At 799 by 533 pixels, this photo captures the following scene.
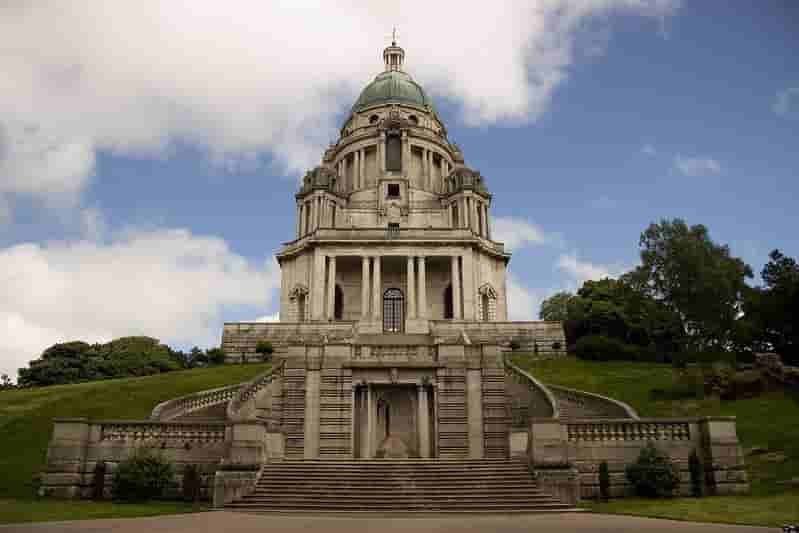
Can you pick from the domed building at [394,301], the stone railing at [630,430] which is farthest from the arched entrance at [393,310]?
the stone railing at [630,430]

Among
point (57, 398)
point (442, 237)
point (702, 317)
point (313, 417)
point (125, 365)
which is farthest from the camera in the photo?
point (442, 237)

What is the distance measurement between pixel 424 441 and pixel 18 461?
53.9 feet

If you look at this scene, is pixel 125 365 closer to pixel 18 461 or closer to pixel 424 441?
pixel 18 461

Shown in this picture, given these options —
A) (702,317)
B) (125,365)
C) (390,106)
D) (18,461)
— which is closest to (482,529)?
(18,461)

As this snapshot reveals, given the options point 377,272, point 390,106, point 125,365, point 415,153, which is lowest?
point 125,365

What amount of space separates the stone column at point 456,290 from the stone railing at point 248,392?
3015 cm

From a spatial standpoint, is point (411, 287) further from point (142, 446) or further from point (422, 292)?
point (142, 446)

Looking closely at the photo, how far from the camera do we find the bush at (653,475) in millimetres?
21188

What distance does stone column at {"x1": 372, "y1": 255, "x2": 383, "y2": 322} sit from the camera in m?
57.2

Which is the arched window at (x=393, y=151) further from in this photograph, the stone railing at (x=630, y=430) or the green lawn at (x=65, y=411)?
the stone railing at (x=630, y=430)

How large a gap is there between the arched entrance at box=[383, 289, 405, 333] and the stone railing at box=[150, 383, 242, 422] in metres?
28.2

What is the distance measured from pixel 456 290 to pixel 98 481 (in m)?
39.6

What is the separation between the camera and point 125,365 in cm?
5544

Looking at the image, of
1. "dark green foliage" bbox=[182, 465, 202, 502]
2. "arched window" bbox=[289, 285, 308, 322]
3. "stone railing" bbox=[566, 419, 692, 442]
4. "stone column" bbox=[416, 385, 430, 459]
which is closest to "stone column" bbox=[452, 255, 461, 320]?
"arched window" bbox=[289, 285, 308, 322]
